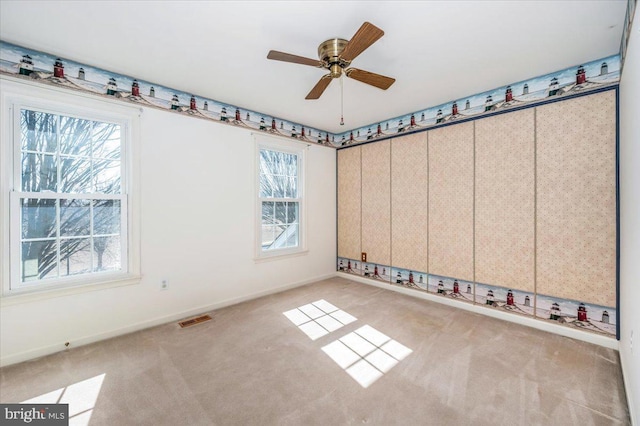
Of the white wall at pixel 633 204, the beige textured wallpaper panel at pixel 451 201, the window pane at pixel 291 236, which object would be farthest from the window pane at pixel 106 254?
the white wall at pixel 633 204

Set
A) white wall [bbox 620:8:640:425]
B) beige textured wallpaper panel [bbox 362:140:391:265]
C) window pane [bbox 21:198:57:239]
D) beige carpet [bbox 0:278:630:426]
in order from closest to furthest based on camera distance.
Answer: white wall [bbox 620:8:640:425], beige carpet [bbox 0:278:630:426], window pane [bbox 21:198:57:239], beige textured wallpaper panel [bbox 362:140:391:265]

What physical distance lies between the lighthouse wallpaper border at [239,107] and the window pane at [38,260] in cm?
146

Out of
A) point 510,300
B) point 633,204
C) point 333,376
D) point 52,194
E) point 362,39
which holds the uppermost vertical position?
point 362,39

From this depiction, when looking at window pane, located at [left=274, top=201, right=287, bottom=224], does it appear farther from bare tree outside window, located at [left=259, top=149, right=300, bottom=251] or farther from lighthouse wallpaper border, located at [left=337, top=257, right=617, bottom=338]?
lighthouse wallpaper border, located at [left=337, top=257, right=617, bottom=338]

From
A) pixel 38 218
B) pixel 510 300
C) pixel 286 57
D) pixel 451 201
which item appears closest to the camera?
pixel 286 57

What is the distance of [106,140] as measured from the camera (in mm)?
2721

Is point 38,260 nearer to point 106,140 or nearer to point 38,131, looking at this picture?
point 38,131

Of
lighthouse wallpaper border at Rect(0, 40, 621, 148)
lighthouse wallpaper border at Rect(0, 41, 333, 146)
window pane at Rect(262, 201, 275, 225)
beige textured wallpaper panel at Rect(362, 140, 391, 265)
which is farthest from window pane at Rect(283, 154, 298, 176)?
beige textured wallpaper panel at Rect(362, 140, 391, 265)

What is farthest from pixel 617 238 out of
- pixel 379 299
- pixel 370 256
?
pixel 370 256

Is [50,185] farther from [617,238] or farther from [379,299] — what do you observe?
[617,238]

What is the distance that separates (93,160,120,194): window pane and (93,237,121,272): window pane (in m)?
0.50

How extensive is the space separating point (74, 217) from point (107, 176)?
19.1 inches

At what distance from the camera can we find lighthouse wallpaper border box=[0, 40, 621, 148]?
7.71 ft

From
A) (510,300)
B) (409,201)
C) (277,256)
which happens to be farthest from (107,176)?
(510,300)
